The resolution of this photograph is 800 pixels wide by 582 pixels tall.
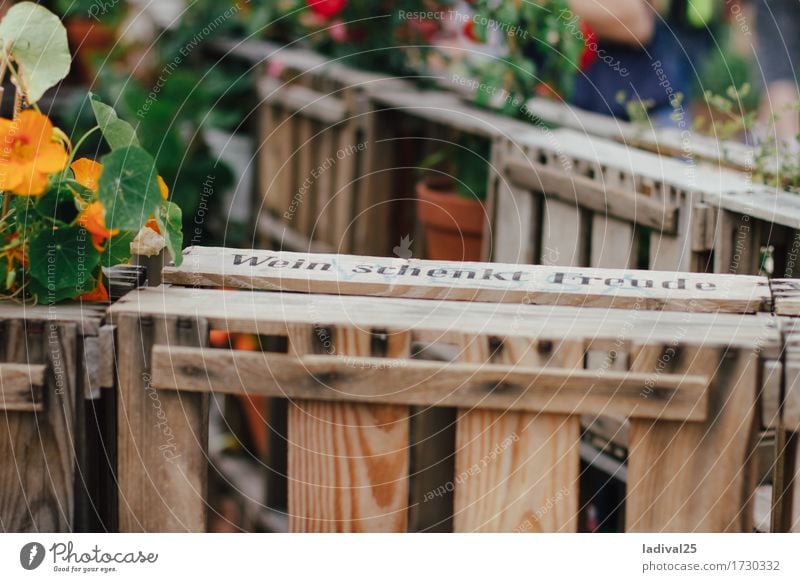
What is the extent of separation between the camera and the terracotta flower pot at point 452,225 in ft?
8.23

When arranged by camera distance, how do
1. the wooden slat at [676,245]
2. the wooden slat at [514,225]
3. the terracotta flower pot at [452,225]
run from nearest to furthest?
the wooden slat at [676,245] < the wooden slat at [514,225] < the terracotta flower pot at [452,225]

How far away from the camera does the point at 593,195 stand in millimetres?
2023

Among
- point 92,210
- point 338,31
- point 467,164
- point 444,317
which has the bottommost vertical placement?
point 444,317

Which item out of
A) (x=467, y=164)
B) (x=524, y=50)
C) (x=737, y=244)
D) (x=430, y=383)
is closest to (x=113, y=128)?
(x=430, y=383)

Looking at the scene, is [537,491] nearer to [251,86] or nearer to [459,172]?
[459,172]

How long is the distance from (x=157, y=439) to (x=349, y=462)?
0.69 ft

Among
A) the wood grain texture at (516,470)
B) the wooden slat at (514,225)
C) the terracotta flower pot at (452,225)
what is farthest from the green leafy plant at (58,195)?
the terracotta flower pot at (452,225)

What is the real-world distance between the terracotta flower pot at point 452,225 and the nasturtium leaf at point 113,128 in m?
1.35

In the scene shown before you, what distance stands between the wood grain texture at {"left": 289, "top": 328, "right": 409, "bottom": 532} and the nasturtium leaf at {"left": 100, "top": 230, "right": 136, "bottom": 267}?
0.85 ft

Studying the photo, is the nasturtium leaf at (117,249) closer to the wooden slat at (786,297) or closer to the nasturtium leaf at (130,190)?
the nasturtium leaf at (130,190)

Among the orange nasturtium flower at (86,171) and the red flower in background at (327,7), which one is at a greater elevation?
the red flower in background at (327,7)

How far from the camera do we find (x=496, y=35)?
2939 mm

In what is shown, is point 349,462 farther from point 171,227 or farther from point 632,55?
point 632,55
